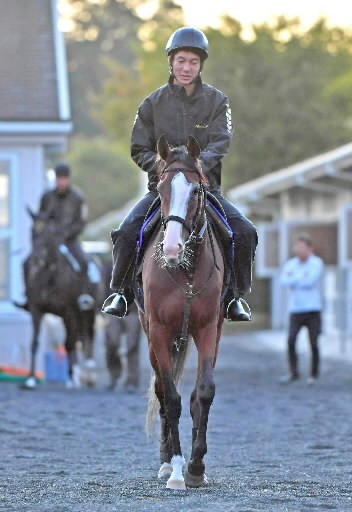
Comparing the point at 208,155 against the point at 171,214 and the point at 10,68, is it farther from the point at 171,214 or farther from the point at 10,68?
the point at 10,68

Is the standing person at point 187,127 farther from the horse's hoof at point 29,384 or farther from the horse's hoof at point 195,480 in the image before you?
the horse's hoof at point 29,384

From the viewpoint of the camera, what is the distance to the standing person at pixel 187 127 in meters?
10.9

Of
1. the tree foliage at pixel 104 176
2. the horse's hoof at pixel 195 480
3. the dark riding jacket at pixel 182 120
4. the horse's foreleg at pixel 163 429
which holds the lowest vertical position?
the horse's hoof at pixel 195 480

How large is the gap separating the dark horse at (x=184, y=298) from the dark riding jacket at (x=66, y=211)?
10.5 meters

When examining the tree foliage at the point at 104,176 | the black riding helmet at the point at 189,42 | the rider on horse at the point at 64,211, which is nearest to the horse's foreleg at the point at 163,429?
the black riding helmet at the point at 189,42

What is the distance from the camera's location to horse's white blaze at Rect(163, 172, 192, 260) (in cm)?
931

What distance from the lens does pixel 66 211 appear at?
2106 centimetres

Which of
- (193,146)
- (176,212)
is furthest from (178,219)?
(193,146)

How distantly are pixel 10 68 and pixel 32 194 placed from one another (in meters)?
2.88

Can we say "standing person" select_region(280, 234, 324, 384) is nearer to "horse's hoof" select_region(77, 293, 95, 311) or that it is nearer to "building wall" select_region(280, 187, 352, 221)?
"horse's hoof" select_region(77, 293, 95, 311)

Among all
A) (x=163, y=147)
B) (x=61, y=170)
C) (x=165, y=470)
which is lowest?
(x=165, y=470)

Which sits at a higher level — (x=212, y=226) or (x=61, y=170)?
(x=61, y=170)

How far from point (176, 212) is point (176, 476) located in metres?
1.71

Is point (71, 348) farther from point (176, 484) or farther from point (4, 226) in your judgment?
point (176, 484)
